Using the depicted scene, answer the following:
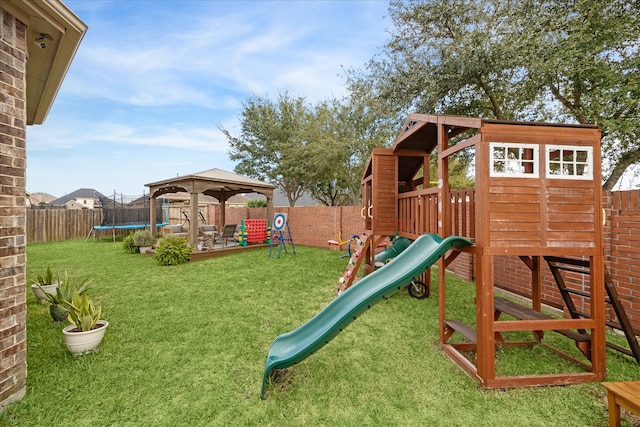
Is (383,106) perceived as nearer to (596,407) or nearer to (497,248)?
(497,248)

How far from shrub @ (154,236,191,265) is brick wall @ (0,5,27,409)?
6.58 metres

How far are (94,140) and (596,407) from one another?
22622mm

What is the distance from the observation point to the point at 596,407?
7.83ft

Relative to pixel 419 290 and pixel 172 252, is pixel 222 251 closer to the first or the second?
pixel 172 252

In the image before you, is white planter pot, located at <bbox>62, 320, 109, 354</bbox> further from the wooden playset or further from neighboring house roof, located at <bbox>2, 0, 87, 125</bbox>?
the wooden playset

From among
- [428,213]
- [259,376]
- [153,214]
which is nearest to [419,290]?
[428,213]

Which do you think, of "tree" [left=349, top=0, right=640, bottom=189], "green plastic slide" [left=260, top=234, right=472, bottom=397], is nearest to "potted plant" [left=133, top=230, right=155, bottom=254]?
"green plastic slide" [left=260, top=234, right=472, bottom=397]

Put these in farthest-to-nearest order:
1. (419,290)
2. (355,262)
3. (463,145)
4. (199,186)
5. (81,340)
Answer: (199,186)
(355,262)
(419,290)
(81,340)
(463,145)

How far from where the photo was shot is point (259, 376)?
2.89m

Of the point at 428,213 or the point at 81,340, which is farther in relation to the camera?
the point at 428,213

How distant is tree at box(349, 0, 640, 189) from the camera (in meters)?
6.77

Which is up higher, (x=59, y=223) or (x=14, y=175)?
(x=14, y=175)

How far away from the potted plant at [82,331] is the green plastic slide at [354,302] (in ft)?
6.54

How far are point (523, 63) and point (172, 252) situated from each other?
10710 mm
